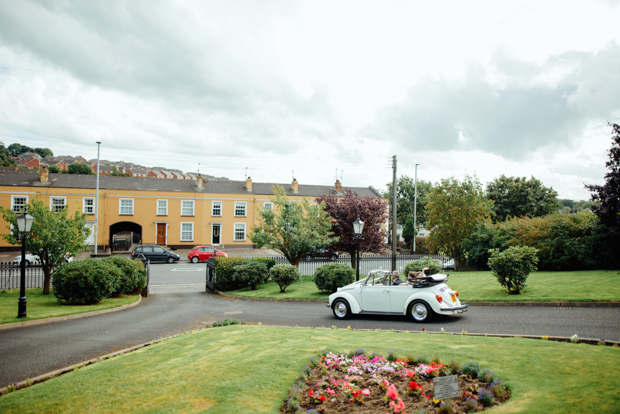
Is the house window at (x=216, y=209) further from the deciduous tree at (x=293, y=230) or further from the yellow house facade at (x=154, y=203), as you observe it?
the deciduous tree at (x=293, y=230)

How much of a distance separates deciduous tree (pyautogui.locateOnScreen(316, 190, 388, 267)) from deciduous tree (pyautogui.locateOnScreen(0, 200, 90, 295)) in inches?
507

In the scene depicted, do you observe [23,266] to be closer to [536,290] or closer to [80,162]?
[536,290]

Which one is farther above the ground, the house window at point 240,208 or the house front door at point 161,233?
the house window at point 240,208

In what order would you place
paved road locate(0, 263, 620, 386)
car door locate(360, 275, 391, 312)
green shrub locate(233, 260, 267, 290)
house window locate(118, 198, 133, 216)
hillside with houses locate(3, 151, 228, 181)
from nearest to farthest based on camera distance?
paved road locate(0, 263, 620, 386) → car door locate(360, 275, 391, 312) → green shrub locate(233, 260, 267, 290) → house window locate(118, 198, 133, 216) → hillside with houses locate(3, 151, 228, 181)

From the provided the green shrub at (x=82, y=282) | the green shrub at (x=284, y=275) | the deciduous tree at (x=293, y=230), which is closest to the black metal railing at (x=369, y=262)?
the deciduous tree at (x=293, y=230)

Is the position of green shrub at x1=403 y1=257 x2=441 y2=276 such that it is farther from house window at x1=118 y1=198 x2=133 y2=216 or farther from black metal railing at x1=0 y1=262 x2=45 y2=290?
house window at x1=118 y1=198 x2=133 y2=216

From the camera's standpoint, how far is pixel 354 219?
23.9m

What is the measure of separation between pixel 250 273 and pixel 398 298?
33.6ft

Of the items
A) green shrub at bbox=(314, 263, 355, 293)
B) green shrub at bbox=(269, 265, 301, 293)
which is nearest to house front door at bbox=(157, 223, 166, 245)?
green shrub at bbox=(269, 265, 301, 293)

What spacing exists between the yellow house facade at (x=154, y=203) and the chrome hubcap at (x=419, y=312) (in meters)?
31.2

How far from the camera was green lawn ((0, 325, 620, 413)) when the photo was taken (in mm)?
4590

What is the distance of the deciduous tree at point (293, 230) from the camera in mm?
21594

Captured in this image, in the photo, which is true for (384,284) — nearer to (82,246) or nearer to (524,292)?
(524,292)

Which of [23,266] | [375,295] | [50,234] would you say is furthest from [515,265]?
[50,234]
